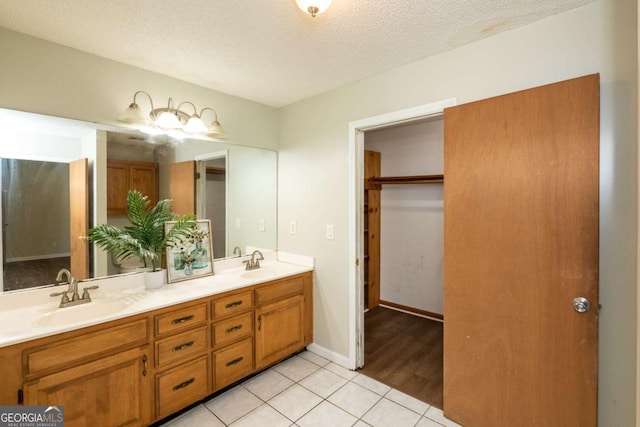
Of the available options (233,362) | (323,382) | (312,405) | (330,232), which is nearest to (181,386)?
(233,362)

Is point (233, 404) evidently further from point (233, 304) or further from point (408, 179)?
point (408, 179)

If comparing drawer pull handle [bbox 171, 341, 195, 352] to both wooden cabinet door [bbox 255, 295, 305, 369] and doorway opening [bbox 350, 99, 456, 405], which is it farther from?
doorway opening [bbox 350, 99, 456, 405]

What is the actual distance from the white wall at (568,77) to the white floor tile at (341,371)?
0.11 metres

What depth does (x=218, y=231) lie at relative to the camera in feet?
8.64

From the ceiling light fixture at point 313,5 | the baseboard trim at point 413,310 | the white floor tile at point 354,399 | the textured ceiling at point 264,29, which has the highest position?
the textured ceiling at point 264,29

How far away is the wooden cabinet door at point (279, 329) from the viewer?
233cm

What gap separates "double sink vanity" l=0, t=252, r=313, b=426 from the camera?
141cm

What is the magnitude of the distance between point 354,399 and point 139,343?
4.90 feet

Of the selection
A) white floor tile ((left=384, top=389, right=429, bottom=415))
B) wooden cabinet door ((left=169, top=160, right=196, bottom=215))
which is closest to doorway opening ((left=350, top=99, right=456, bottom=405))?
white floor tile ((left=384, top=389, right=429, bottom=415))

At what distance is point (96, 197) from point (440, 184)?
3.28m

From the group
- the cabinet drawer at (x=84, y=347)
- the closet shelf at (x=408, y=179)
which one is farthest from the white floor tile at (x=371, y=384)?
the closet shelf at (x=408, y=179)

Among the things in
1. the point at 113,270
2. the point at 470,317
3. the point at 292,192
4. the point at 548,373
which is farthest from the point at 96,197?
the point at 548,373

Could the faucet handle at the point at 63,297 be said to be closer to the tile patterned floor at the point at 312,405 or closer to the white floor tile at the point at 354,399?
the tile patterned floor at the point at 312,405

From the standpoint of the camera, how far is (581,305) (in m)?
1.41
